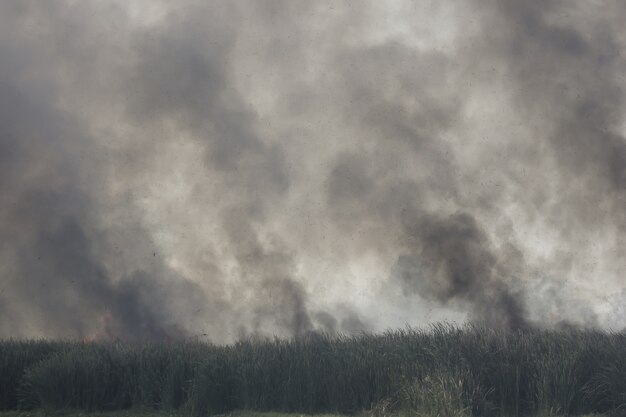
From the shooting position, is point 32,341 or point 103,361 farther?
point 32,341

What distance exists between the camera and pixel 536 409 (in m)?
16.4

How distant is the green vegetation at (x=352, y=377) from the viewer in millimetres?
16219

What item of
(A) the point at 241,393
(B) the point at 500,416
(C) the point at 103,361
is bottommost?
(B) the point at 500,416

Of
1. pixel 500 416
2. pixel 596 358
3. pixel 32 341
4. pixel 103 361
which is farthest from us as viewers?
pixel 32 341

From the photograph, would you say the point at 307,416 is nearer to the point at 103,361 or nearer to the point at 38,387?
the point at 103,361

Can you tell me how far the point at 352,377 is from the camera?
17.2 m

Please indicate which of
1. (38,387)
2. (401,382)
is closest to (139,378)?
(38,387)

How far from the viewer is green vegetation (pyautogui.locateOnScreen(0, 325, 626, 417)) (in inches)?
639

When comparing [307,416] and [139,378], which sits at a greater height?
[139,378]

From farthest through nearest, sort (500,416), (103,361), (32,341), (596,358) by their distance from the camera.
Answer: (32,341) → (103,361) → (596,358) → (500,416)

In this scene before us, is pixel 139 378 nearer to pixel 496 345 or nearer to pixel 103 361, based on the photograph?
pixel 103 361

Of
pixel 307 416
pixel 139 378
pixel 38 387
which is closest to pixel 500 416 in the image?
pixel 307 416

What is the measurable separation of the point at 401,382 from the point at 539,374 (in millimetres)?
3557

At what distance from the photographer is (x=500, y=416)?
53.1 feet
